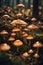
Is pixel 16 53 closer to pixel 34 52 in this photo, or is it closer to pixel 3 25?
pixel 34 52

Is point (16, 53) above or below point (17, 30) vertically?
below

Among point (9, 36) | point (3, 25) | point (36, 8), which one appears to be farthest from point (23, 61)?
point (36, 8)

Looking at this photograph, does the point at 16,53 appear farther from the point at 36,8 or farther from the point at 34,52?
the point at 36,8

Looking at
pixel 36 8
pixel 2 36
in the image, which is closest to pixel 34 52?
pixel 2 36

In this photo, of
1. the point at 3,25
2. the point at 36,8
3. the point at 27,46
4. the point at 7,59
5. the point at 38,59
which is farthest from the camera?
the point at 36,8

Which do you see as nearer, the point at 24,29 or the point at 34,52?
the point at 34,52

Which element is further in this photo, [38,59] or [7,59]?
[38,59]

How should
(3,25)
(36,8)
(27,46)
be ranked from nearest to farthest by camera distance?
(27,46) < (3,25) < (36,8)

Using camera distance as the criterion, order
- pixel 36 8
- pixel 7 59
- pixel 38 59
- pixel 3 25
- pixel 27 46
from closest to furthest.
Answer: pixel 7 59
pixel 38 59
pixel 27 46
pixel 3 25
pixel 36 8

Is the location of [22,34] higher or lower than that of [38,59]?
higher
